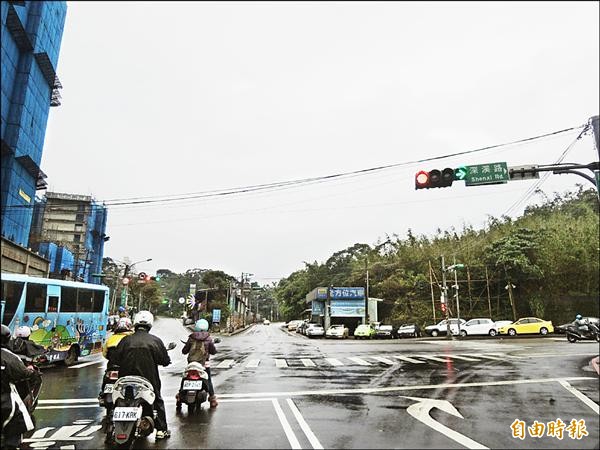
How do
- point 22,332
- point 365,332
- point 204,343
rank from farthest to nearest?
1. point 365,332
2. point 204,343
3. point 22,332

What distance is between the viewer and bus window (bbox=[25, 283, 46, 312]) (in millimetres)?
13919

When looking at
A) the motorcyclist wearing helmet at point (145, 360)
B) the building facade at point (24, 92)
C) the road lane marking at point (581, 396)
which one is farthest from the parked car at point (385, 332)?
the motorcyclist wearing helmet at point (145, 360)

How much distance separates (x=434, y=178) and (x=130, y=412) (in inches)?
338

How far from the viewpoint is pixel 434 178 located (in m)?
11.0

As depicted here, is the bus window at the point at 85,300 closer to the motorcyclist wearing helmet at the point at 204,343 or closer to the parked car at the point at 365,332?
the motorcyclist wearing helmet at the point at 204,343

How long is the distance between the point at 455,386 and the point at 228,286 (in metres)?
55.2

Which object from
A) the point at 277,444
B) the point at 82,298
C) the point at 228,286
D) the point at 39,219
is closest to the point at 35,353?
the point at 277,444

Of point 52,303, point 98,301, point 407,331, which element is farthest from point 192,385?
point 407,331

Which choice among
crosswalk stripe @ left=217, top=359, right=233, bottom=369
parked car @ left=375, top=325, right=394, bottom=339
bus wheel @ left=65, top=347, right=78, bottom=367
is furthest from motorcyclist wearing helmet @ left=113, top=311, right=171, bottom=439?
parked car @ left=375, top=325, right=394, bottom=339

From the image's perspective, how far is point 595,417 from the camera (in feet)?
23.6

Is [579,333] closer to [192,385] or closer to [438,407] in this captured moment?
[438,407]

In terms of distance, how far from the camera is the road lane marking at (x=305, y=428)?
5.61 meters

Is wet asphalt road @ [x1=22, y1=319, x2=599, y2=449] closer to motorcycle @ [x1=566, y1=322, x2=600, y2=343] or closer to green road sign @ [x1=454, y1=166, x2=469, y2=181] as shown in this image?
green road sign @ [x1=454, y1=166, x2=469, y2=181]

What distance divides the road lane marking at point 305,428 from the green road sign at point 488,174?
6872 millimetres
